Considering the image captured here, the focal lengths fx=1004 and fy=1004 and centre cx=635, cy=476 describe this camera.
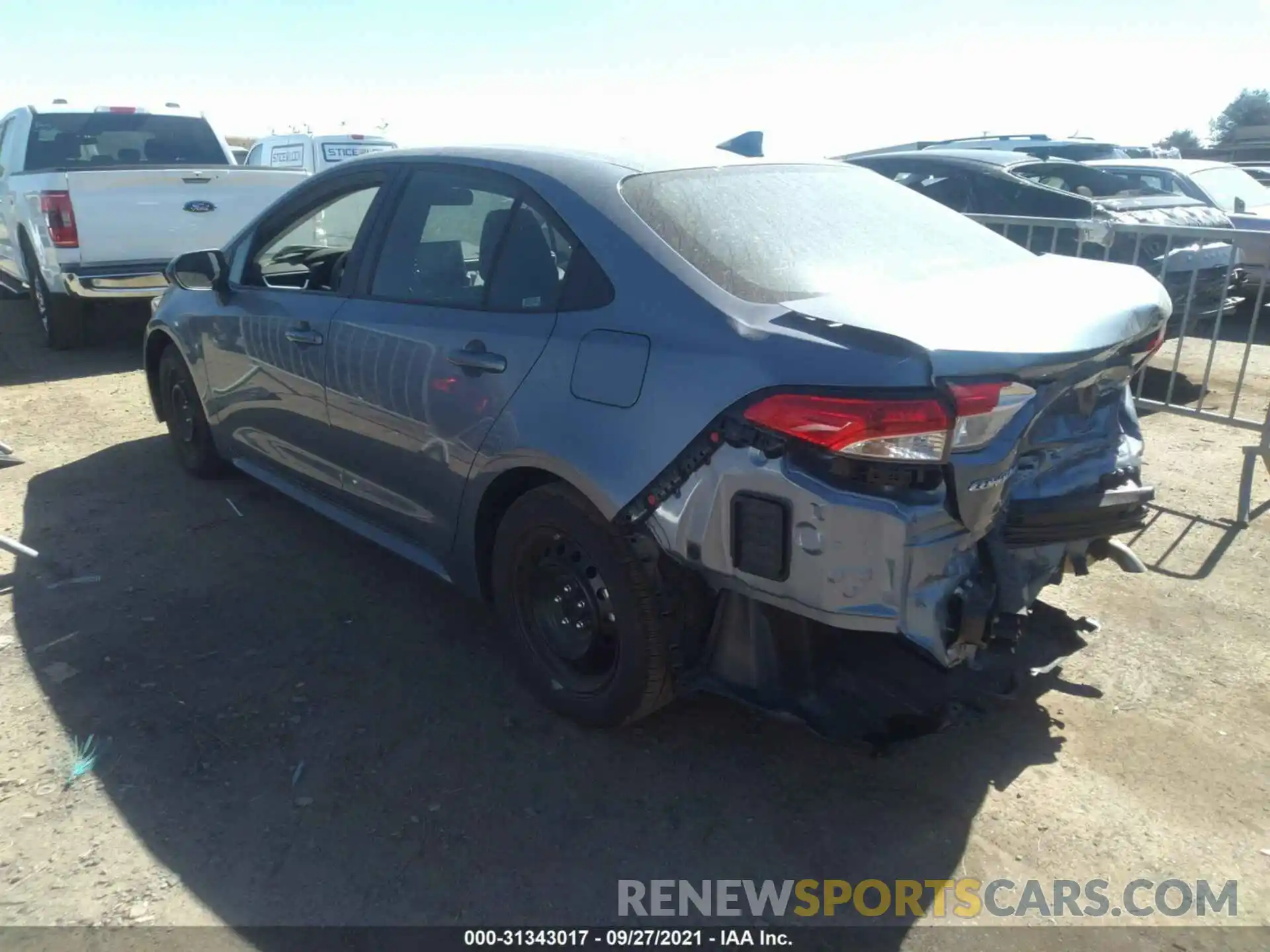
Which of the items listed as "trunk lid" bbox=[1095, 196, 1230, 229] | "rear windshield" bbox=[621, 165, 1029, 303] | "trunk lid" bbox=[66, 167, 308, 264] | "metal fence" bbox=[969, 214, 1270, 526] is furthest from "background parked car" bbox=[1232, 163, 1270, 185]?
"rear windshield" bbox=[621, 165, 1029, 303]

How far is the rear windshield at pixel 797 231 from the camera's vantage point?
2822 mm

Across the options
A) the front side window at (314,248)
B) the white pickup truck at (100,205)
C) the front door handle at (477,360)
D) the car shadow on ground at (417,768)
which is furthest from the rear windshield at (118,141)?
the front door handle at (477,360)

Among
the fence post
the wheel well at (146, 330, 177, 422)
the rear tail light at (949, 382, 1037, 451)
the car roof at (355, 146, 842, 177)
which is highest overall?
the car roof at (355, 146, 842, 177)

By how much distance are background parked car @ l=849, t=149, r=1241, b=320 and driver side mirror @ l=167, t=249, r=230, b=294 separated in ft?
16.5

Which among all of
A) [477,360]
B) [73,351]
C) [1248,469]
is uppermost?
[477,360]

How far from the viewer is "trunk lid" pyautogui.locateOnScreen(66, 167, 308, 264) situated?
25.4 ft

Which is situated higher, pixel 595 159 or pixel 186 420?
pixel 595 159

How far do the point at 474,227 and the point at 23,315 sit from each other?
31.2 ft

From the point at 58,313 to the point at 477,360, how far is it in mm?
6964

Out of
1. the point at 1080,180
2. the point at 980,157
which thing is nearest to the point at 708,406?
the point at 980,157

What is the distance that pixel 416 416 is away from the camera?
11.3 ft

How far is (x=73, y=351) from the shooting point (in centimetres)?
888

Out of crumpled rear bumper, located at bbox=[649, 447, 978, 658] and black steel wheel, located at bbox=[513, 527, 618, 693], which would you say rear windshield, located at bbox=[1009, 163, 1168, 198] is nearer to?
black steel wheel, located at bbox=[513, 527, 618, 693]

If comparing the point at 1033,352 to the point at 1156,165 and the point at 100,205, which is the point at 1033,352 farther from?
the point at 1156,165
